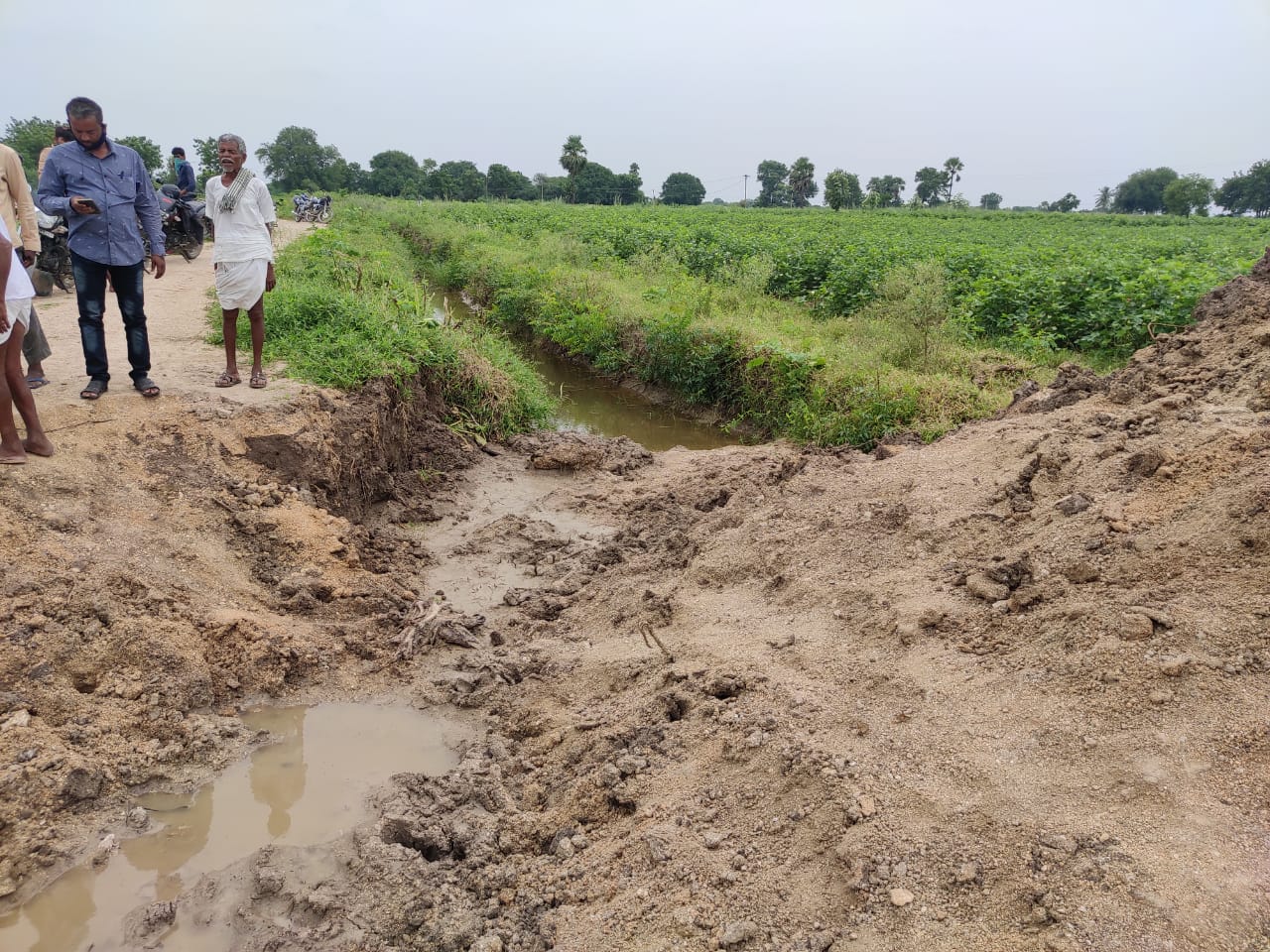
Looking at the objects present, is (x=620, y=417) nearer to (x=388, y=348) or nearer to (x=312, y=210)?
(x=388, y=348)

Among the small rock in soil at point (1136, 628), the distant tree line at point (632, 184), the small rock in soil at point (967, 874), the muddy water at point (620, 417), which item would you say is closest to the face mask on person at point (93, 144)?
the muddy water at point (620, 417)

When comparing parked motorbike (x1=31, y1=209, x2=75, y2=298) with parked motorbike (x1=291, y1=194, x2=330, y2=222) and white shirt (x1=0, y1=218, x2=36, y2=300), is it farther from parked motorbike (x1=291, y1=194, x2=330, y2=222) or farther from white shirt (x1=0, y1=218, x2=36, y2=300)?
parked motorbike (x1=291, y1=194, x2=330, y2=222)

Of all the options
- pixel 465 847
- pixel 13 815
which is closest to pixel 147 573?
pixel 13 815

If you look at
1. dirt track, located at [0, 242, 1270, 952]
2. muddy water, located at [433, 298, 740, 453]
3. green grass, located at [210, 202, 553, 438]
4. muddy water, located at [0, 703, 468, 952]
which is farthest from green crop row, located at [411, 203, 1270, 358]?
muddy water, located at [0, 703, 468, 952]

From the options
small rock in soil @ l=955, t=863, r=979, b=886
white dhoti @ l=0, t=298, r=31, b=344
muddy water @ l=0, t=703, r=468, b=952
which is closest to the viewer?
small rock in soil @ l=955, t=863, r=979, b=886

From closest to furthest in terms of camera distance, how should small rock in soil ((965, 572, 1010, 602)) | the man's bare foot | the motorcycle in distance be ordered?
1. small rock in soil ((965, 572, 1010, 602))
2. the man's bare foot
3. the motorcycle in distance

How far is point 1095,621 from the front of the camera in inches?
113

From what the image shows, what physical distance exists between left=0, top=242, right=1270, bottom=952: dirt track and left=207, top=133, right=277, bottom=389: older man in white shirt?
688mm

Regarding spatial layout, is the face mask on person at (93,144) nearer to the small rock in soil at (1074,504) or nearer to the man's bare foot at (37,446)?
the man's bare foot at (37,446)

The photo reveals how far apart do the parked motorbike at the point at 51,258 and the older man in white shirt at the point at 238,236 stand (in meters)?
4.98

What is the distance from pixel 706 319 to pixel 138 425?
681 cm

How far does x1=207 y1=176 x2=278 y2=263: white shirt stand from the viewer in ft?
17.9

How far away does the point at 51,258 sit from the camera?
9438 mm

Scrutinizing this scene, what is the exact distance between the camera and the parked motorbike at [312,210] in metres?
26.7
